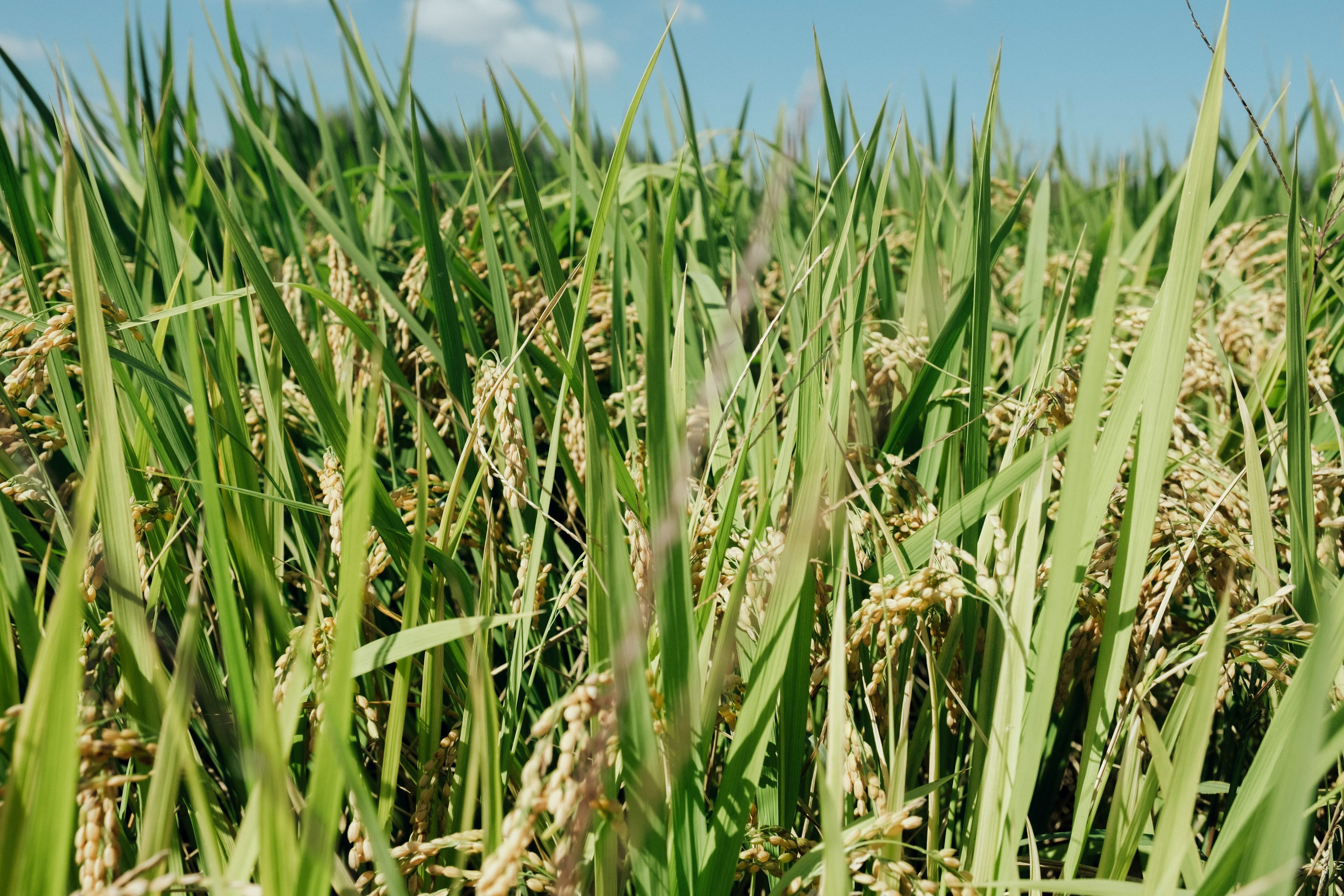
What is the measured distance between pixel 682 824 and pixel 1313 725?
474 millimetres

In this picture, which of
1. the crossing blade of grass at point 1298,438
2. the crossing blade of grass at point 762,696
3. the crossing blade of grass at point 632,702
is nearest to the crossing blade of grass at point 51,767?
the crossing blade of grass at point 632,702

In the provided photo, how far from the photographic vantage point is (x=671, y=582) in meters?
0.67

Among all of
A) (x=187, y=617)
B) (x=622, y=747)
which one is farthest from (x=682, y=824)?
(x=187, y=617)

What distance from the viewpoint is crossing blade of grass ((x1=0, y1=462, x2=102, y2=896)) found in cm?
55

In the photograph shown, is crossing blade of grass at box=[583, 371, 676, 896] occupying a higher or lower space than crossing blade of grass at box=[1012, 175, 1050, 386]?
lower

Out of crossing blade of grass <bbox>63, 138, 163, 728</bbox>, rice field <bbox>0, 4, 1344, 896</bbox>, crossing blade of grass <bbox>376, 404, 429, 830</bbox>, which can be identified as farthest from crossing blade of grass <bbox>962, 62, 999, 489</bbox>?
crossing blade of grass <bbox>63, 138, 163, 728</bbox>

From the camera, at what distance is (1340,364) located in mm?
1677

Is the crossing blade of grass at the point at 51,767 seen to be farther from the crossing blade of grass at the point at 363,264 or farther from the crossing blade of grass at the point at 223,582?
the crossing blade of grass at the point at 363,264

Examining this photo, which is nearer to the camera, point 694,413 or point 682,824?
point 682,824

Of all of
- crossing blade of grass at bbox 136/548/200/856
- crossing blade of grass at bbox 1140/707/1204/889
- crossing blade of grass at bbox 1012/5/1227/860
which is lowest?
crossing blade of grass at bbox 1140/707/1204/889

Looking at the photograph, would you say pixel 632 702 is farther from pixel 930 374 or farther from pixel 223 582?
pixel 930 374

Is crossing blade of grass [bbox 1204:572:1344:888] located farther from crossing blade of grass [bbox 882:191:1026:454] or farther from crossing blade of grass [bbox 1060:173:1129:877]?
crossing blade of grass [bbox 882:191:1026:454]

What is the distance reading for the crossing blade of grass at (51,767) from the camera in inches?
21.5

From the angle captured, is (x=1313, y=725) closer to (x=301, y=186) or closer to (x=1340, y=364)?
(x=301, y=186)
